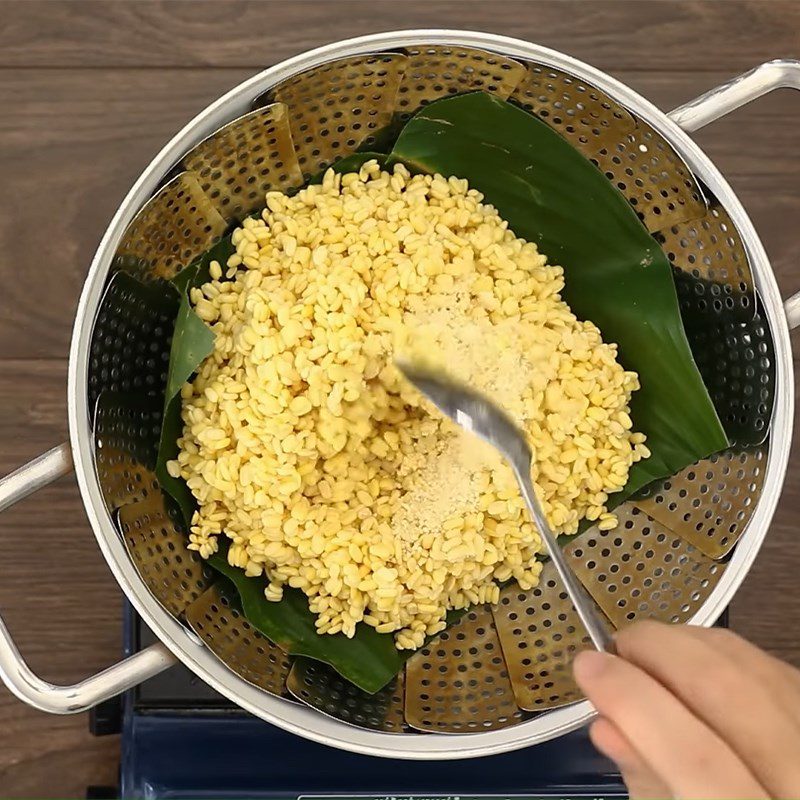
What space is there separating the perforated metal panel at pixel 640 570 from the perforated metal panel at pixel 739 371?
11 cm

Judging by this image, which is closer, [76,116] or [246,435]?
[246,435]

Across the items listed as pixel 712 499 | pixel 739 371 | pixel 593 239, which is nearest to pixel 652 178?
pixel 593 239

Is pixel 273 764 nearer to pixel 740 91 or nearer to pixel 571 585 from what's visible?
pixel 571 585

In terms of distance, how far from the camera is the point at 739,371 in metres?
0.79

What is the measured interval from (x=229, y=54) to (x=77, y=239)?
10.2 inches

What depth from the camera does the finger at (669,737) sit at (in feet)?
1.48

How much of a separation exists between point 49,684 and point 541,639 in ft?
1.37

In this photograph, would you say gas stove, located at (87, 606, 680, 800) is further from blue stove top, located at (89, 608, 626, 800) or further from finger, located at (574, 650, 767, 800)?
finger, located at (574, 650, 767, 800)

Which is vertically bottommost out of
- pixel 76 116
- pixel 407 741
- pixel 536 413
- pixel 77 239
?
pixel 407 741

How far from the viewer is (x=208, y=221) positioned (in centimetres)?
80

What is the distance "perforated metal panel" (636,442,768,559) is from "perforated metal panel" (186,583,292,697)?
363 millimetres

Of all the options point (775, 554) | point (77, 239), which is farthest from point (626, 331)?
point (77, 239)

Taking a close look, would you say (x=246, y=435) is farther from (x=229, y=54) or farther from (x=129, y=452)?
(x=229, y=54)

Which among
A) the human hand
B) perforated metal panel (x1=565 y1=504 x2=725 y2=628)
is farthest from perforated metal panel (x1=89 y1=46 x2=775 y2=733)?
the human hand
